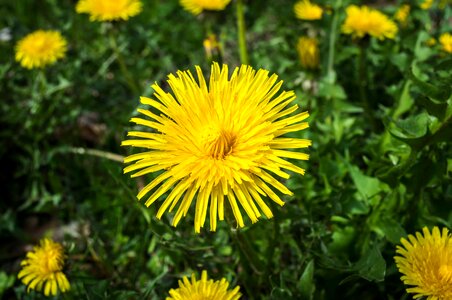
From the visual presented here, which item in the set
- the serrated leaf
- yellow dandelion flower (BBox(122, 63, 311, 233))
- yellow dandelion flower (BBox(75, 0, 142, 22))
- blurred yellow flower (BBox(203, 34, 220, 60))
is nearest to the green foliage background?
the serrated leaf

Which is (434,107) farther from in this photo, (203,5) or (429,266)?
(203,5)

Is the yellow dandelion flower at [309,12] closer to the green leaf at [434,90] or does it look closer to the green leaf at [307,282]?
the green leaf at [434,90]

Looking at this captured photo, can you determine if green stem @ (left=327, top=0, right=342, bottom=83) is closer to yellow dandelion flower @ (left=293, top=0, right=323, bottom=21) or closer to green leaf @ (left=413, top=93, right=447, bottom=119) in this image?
yellow dandelion flower @ (left=293, top=0, right=323, bottom=21)

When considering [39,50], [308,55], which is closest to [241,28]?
[308,55]

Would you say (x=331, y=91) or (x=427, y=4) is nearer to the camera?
(x=331, y=91)

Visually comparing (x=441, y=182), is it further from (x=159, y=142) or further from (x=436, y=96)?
(x=159, y=142)
